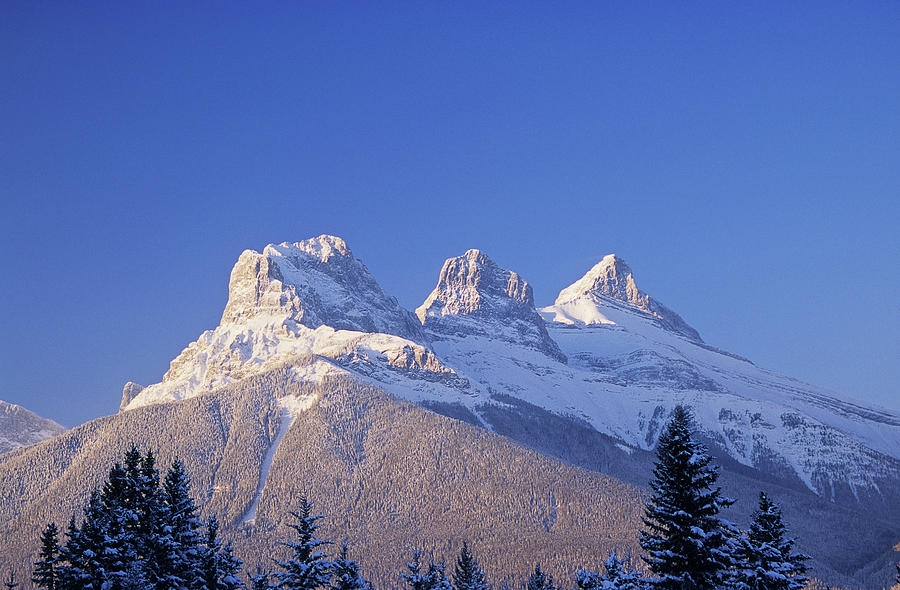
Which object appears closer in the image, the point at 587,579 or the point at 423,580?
the point at 587,579

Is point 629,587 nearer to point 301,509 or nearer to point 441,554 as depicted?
point 301,509

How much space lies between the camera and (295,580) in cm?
5147

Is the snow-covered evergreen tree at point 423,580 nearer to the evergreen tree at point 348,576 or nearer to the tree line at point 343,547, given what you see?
the tree line at point 343,547

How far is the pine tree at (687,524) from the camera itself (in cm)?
3659

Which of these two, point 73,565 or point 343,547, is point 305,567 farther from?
point 73,565

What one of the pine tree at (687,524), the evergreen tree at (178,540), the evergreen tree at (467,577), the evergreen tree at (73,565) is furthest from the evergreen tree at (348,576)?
the pine tree at (687,524)

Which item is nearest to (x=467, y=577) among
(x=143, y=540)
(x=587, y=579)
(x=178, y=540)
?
(x=587, y=579)

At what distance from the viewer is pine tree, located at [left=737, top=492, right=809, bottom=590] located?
4078 centimetres

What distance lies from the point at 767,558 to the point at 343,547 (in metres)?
27.3

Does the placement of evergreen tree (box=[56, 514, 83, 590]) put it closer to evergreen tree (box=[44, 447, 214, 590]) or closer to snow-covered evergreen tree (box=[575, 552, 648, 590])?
evergreen tree (box=[44, 447, 214, 590])

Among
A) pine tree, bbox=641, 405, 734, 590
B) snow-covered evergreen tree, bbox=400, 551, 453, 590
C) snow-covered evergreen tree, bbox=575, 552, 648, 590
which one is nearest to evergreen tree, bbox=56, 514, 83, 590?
snow-covered evergreen tree, bbox=400, 551, 453, 590

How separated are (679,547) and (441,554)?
169m

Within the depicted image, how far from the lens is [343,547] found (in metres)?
59.0

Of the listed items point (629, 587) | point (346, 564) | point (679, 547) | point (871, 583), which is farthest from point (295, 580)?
point (871, 583)
